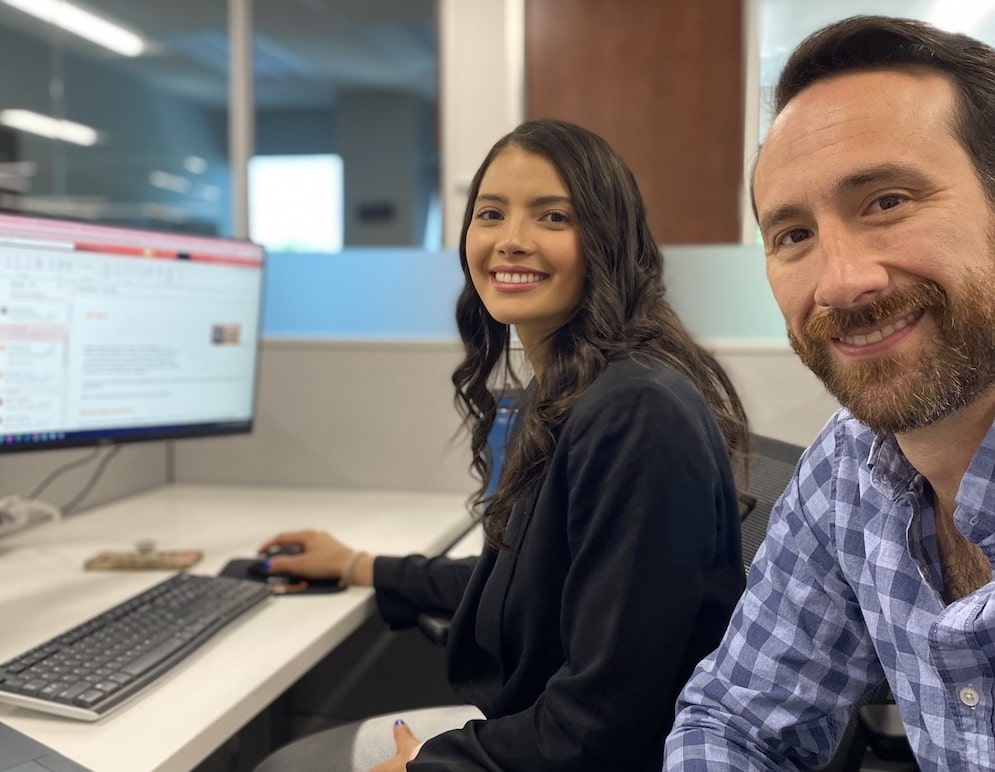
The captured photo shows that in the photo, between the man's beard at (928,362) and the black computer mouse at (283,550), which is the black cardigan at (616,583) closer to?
the man's beard at (928,362)

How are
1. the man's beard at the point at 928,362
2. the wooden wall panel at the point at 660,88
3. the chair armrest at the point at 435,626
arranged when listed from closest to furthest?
the man's beard at the point at 928,362 → the chair armrest at the point at 435,626 → the wooden wall panel at the point at 660,88

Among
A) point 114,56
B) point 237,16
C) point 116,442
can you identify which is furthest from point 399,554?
point 114,56

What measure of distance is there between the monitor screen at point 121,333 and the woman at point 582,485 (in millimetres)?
596

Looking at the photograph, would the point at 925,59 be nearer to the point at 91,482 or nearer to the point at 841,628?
the point at 841,628

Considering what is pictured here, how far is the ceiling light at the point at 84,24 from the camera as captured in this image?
5406 millimetres

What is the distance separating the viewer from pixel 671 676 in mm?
835

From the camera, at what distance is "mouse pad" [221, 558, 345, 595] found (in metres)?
Result: 1.20

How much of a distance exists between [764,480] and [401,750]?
1.81 feet

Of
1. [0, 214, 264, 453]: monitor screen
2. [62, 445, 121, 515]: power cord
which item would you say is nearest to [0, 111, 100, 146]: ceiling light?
[62, 445, 121, 515]: power cord

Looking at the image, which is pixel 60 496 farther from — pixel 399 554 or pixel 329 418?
pixel 399 554

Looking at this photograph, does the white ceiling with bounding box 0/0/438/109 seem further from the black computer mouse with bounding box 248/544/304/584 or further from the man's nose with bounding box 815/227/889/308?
the man's nose with bounding box 815/227/889/308

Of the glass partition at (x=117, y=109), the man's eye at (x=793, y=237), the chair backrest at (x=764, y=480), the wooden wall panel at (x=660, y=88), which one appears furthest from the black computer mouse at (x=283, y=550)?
the glass partition at (x=117, y=109)

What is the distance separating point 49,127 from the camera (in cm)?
609

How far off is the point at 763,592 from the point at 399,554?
0.70 metres
